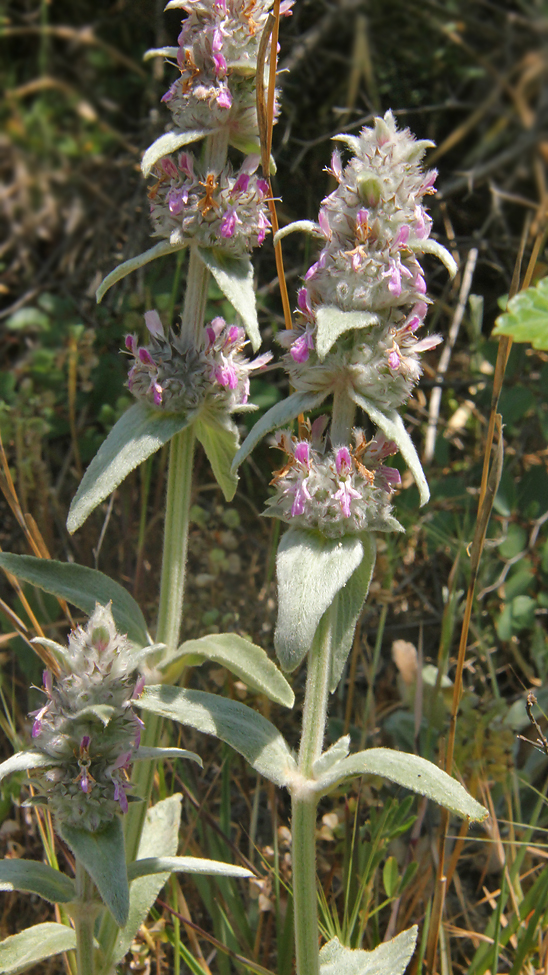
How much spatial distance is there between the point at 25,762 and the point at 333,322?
105 cm

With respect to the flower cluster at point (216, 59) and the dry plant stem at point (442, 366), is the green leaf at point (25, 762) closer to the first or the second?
the flower cluster at point (216, 59)

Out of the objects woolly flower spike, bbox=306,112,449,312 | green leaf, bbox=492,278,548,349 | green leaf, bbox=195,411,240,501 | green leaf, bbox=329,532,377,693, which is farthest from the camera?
green leaf, bbox=195,411,240,501

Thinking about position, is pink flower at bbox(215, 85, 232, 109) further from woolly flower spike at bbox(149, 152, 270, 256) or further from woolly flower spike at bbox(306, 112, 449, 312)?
woolly flower spike at bbox(306, 112, 449, 312)

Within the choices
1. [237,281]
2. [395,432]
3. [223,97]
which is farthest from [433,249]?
[223,97]

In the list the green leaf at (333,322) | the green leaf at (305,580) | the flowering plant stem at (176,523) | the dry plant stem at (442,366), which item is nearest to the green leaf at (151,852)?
the flowering plant stem at (176,523)

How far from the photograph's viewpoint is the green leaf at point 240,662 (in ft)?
5.99

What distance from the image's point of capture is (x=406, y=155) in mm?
1709

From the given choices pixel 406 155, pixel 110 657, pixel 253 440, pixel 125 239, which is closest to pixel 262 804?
pixel 110 657

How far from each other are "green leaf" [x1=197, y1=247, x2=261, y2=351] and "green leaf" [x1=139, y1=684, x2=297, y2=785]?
0.81 metres

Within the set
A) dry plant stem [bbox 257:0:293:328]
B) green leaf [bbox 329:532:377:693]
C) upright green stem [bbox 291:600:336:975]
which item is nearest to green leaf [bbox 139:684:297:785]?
upright green stem [bbox 291:600:336:975]

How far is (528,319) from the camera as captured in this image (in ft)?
4.34

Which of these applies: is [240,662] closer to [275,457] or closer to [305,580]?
[305,580]

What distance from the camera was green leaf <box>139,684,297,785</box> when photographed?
5.67ft

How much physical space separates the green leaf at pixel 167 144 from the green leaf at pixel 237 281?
0.23m
